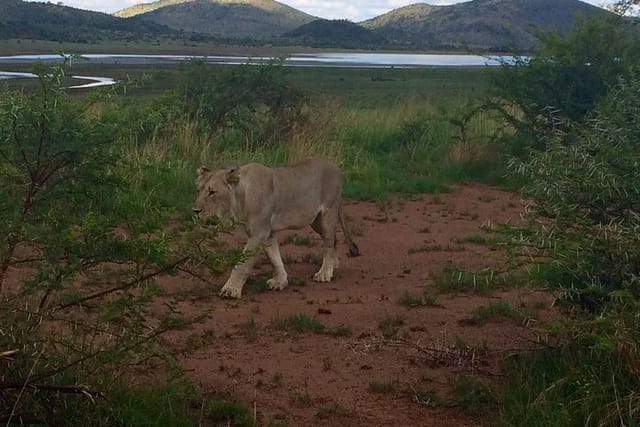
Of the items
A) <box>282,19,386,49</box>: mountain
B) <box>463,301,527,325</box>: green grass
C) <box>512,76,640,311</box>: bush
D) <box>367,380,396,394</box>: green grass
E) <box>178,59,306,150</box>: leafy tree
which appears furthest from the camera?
<box>282,19,386,49</box>: mountain

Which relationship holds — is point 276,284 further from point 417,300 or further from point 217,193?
point 417,300

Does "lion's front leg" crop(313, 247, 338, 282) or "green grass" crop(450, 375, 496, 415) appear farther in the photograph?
"lion's front leg" crop(313, 247, 338, 282)

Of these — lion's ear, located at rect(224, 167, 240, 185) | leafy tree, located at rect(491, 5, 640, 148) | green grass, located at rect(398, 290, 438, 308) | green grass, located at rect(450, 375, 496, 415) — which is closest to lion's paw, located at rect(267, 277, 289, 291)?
lion's ear, located at rect(224, 167, 240, 185)

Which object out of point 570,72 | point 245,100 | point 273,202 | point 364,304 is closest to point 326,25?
point 245,100

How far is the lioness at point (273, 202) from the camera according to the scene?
912cm

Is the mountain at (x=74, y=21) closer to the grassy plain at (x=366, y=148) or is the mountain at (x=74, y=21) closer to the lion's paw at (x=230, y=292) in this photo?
the grassy plain at (x=366, y=148)

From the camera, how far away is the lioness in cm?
912

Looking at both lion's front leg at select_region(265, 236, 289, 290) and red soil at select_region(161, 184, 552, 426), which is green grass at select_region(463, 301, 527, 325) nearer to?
red soil at select_region(161, 184, 552, 426)

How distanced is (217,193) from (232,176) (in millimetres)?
210

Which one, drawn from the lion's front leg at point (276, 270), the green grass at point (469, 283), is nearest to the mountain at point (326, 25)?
the green grass at point (469, 283)

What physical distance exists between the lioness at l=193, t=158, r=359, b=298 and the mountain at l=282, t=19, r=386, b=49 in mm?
105877

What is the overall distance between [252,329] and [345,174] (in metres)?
8.25

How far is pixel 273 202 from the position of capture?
955 centimetres

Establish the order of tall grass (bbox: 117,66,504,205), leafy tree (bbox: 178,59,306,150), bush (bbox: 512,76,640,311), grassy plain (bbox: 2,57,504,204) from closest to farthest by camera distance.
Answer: bush (bbox: 512,76,640,311), tall grass (bbox: 117,66,504,205), grassy plain (bbox: 2,57,504,204), leafy tree (bbox: 178,59,306,150)
